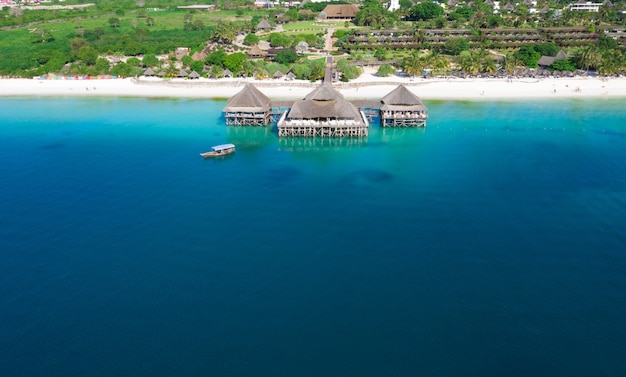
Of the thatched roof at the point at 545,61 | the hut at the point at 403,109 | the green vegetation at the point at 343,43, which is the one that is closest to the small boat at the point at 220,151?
the hut at the point at 403,109

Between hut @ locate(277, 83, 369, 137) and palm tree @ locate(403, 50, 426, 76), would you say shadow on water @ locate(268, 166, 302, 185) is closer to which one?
hut @ locate(277, 83, 369, 137)

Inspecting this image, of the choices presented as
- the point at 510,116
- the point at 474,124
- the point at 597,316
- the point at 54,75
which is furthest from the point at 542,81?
the point at 54,75

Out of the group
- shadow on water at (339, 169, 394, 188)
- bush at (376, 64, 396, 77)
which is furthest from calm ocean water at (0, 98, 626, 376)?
bush at (376, 64, 396, 77)

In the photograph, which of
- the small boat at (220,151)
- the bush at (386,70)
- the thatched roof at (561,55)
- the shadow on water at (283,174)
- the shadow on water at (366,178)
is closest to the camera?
the shadow on water at (366,178)

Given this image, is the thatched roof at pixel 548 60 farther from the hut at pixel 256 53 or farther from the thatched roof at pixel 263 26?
the thatched roof at pixel 263 26

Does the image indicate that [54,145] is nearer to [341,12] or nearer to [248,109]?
[248,109]

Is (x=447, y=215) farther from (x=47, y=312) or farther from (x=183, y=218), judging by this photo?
(x=47, y=312)

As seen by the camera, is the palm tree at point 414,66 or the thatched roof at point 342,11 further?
the thatched roof at point 342,11
